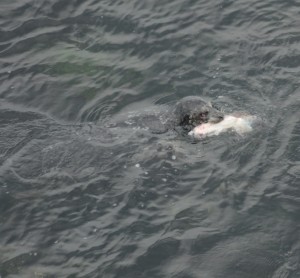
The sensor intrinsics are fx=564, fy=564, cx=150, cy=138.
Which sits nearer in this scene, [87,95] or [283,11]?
[87,95]

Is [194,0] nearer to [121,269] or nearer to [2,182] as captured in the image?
[2,182]

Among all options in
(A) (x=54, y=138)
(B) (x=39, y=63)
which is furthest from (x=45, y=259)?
(B) (x=39, y=63)

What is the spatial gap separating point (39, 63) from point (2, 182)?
4.58m

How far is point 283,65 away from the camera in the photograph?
13.2m

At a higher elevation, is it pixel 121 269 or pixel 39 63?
pixel 39 63

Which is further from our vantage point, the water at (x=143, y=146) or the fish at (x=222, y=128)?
the fish at (x=222, y=128)

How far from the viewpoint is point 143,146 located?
11414mm

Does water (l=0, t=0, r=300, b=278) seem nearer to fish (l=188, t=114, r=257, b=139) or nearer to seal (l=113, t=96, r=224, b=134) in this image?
fish (l=188, t=114, r=257, b=139)

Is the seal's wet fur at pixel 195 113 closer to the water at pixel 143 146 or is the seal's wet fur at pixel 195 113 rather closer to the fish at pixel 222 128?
the fish at pixel 222 128

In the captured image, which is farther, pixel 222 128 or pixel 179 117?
pixel 179 117

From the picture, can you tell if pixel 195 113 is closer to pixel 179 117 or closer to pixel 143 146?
pixel 179 117

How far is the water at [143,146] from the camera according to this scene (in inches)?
365

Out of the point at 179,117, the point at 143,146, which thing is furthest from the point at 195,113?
the point at 143,146

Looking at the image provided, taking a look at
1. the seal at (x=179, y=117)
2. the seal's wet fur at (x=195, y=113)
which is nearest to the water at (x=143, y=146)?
the seal at (x=179, y=117)
